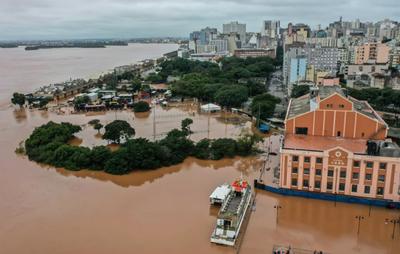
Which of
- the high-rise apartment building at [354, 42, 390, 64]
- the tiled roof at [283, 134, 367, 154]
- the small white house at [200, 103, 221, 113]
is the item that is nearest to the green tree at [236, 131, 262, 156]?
the tiled roof at [283, 134, 367, 154]

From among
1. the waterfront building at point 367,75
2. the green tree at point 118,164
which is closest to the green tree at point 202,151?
the green tree at point 118,164

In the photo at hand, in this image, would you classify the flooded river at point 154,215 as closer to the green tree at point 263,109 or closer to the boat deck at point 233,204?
the boat deck at point 233,204

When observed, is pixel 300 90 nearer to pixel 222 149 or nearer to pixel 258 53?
pixel 222 149

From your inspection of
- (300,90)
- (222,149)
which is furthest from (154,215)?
(300,90)

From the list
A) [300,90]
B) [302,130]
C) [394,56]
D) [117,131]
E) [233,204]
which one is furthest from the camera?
[394,56]

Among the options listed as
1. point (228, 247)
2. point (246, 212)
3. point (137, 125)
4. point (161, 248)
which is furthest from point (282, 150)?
point (137, 125)

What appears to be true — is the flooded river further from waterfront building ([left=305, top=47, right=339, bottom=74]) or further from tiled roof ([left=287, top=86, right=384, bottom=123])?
waterfront building ([left=305, top=47, right=339, bottom=74])
